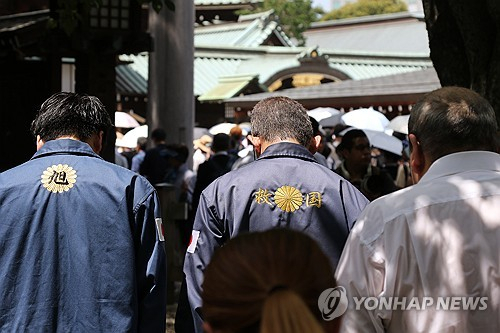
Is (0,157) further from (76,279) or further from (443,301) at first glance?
(443,301)

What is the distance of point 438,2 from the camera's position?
610 cm

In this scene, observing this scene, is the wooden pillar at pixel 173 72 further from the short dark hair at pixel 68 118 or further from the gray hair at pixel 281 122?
the short dark hair at pixel 68 118

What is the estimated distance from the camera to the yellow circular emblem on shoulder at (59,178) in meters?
3.97

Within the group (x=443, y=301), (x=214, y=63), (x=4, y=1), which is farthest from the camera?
(x=214, y=63)

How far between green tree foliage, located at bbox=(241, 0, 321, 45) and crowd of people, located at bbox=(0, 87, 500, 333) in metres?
41.6

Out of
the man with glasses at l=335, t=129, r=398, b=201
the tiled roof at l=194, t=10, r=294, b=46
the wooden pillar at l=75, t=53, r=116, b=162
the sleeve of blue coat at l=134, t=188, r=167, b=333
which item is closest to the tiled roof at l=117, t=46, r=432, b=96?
the tiled roof at l=194, t=10, r=294, b=46

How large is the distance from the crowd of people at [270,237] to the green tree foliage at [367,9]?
58.4 meters

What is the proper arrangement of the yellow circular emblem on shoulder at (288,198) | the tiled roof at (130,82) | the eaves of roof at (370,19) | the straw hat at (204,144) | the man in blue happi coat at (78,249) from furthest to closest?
the eaves of roof at (370,19) < the tiled roof at (130,82) < the straw hat at (204,144) < the yellow circular emblem on shoulder at (288,198) < the man in blue happi coat at (78,249)

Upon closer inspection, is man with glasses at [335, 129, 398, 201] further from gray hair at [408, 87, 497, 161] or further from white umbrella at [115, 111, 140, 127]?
white umbrella at [115, 111, 140, 127]

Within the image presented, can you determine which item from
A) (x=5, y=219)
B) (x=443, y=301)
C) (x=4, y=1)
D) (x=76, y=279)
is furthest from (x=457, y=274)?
(x=4, y=1)

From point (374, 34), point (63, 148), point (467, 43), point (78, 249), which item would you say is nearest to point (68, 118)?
point (63, 148)

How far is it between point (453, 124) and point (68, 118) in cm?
173

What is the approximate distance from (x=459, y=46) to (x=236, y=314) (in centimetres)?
455

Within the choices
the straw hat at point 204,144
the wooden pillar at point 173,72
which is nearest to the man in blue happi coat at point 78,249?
the straw hat at point 204,144
